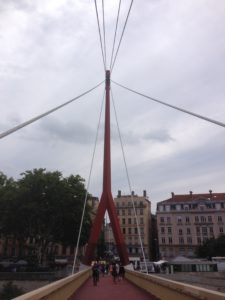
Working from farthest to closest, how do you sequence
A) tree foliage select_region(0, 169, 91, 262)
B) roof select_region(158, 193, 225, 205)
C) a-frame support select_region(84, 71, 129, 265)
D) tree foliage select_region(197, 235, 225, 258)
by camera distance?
roof select_region(158, 193, 225, 205)
tree foliage select_region(197, 235, 225, 258)
tree foliage select_region(0, 169, 91, 262)
a-frame support select_region(84, 71, 129, 265)

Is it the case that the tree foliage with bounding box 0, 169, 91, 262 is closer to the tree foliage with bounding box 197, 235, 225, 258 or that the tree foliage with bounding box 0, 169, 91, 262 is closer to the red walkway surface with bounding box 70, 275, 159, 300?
the red walkway surface with bounding box 70, 275, 159, 300

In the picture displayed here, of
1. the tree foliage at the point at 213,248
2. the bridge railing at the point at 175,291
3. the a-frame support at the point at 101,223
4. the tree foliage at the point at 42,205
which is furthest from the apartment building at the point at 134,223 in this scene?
the bridge railing at the point at 175,291

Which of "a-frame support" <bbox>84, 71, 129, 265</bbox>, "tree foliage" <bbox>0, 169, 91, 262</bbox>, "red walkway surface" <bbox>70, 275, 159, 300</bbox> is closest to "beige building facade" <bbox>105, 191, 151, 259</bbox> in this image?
"tree foliage" <bbox>0, 169, 91, 262</bbox>

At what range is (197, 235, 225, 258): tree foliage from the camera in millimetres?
61688

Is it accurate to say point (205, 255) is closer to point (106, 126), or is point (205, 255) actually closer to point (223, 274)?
point (223, 274)

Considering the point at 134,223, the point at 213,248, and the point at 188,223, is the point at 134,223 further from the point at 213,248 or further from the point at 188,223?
the point at 213,248

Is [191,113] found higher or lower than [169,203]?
lower

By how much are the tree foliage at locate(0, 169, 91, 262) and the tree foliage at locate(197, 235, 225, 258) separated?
32.0 meters

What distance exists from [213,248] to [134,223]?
78.0 feet

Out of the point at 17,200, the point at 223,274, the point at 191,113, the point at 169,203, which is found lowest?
the point at 223,274

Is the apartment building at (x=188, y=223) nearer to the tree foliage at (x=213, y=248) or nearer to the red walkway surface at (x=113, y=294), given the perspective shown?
the tree foliage at (x=213, y=248)

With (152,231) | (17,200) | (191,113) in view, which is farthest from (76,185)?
(152,231)

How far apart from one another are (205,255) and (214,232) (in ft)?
36.1

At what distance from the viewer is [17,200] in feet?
128
